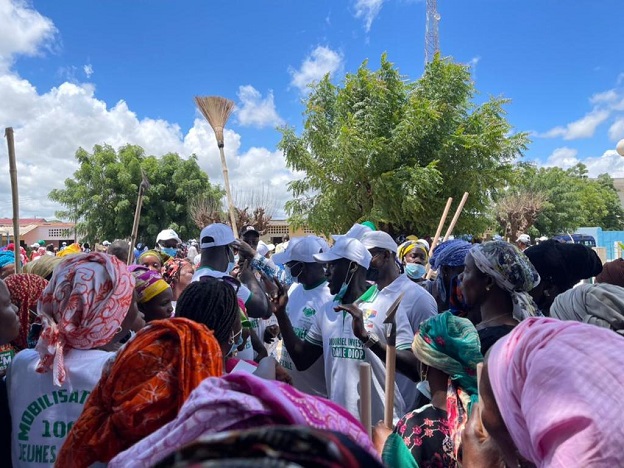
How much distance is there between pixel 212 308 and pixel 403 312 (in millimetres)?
1338

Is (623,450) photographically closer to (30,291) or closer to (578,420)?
(578,420)

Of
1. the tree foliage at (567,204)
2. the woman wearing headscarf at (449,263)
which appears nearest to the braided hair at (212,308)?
the woman wearing headscarf at (449,263)

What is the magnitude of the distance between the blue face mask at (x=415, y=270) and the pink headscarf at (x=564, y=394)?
191 inches

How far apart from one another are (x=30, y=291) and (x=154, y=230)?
25.6 metres

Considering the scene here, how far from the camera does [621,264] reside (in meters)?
3.30

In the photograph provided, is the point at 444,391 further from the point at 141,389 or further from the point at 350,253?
the point at 350,253

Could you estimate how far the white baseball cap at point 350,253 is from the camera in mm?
3404

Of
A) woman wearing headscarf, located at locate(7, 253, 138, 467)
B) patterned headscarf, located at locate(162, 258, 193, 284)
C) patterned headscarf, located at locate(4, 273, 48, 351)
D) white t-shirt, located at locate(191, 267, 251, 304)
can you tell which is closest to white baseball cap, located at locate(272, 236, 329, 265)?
white t-shirt, located at locate(191, 267, 251, 304)

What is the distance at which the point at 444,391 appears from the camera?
1.86 meters

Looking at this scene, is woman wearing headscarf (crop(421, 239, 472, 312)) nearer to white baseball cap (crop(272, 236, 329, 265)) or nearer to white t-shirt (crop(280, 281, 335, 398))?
white t-shirt (crop(280, 281, 335, 398))

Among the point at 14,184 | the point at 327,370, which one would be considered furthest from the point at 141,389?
the point at 14,184

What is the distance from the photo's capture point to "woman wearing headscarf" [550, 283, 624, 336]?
206 cm

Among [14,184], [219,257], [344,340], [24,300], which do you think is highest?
[14,184]

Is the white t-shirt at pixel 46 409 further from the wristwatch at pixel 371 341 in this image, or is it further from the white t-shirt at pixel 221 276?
the white t-shirt at pixel 221 276
